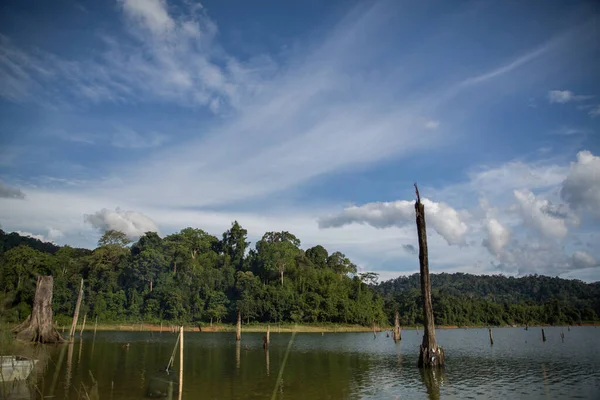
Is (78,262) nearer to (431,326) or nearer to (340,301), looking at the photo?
(340,301)

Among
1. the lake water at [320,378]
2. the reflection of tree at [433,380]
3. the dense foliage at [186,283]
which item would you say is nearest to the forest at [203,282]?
the dense foliage at [186,283]

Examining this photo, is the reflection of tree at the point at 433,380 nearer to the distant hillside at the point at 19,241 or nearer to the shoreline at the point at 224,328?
the shoreline at the point at 224,328

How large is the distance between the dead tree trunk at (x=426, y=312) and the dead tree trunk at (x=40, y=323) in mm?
34800

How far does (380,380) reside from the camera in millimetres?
23156

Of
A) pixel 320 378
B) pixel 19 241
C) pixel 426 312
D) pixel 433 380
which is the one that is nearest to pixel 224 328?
pixel 426 312

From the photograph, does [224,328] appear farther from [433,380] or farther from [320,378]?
[433,380]

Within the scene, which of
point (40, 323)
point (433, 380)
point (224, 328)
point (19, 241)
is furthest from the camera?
point (19, 241)

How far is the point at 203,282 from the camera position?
93.1 metres

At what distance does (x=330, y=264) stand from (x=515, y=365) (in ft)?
291

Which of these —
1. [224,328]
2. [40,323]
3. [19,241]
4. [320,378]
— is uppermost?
[19,241]

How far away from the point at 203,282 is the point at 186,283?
402cm

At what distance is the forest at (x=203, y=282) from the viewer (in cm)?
8244

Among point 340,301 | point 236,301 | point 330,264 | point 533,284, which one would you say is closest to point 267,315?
point 236,301

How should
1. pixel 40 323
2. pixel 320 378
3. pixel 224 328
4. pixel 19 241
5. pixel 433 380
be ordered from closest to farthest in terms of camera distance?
pixel 433 380 → pixel 320 378 → pixel 40 323 → pixel 224 328 → pixel 19 241
